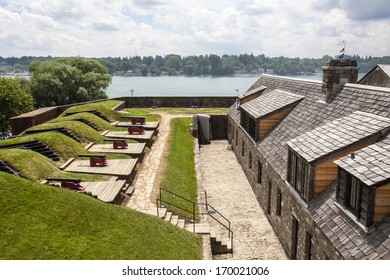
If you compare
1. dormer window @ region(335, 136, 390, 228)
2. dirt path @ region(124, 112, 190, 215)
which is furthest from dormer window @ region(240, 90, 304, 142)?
dormer window @ region(335, 136, 390, 228)

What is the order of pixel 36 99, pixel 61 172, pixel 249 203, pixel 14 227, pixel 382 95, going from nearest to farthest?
pixel 14 227 < pixel 382 95 < pixel 61 172 < pixel 249 203 < pixel 36 99

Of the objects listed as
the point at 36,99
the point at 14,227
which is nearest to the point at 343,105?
the point at 14,227

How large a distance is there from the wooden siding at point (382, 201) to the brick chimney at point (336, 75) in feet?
32.4

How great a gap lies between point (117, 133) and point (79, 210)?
59.5 feet

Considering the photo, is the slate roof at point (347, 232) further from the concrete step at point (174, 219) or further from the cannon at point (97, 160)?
the cannon at point (97, 160)

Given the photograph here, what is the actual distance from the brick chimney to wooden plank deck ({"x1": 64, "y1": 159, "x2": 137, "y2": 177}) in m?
11.4

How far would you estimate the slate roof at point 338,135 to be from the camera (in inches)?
496

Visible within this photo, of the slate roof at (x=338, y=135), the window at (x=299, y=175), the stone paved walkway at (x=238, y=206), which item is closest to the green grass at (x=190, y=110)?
the stone paved walkway at (x=238, y=206)

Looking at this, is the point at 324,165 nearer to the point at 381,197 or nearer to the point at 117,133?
the point at 381,197

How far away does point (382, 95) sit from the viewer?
14.4 metres

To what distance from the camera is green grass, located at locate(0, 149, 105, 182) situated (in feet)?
58.0

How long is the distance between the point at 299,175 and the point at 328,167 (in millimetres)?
1690

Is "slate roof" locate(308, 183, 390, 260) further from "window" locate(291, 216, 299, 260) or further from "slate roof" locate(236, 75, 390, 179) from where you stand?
"slate roof" locate(236, 75, 390, 179)

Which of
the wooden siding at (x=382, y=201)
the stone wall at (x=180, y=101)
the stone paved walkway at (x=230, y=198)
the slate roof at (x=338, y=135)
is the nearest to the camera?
the wooden siding at (x=382, y=201)
